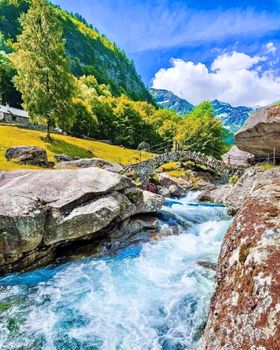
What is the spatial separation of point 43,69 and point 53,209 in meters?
41.7

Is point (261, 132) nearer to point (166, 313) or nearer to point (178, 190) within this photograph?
point (178, 190)

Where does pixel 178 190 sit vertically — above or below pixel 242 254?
below

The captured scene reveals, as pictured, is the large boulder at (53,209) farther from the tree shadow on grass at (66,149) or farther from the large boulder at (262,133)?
the tree shadow on grass at (66,149)

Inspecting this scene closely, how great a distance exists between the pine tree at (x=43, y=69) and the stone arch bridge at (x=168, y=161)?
19.4 meters

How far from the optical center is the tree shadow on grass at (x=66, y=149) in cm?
5067

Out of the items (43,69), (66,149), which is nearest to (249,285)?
(66,149)

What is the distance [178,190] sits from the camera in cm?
4275

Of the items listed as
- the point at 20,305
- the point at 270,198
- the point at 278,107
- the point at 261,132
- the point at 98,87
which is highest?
the point at 98,87

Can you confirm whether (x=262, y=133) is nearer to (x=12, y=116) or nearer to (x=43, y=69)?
(x=43, y=69)

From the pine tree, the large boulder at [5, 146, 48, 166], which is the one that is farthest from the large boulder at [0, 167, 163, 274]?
the pine tree

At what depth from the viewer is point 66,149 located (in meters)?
53.0

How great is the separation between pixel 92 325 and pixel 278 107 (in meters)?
22.4

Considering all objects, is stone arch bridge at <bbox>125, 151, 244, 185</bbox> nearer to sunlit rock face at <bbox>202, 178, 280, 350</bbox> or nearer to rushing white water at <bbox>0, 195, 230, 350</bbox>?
rushing white water at <bbox>0, 195, 230, 350</bbox>

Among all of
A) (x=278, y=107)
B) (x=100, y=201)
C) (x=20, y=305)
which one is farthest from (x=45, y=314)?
(x=278, y=107)
